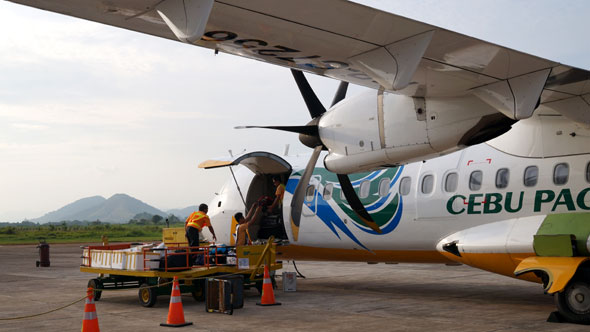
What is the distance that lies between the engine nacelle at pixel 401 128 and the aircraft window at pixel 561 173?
2001 mm

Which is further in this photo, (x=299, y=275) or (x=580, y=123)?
(x=299, y=275)

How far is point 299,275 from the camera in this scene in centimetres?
1869

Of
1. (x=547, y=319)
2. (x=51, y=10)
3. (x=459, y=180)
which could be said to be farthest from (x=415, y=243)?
(x=51, y=10)

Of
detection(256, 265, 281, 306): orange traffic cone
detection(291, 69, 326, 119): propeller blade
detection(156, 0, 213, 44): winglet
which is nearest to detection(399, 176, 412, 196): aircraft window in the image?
detection(291, 69, 326, 119): propeller blade

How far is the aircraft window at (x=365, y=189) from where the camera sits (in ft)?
43.3

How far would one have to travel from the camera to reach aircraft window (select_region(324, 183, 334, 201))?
14.0 metres

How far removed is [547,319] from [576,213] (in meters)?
1.69

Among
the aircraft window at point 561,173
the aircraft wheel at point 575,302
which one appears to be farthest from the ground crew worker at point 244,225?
the aircraft wheel at point 575,302

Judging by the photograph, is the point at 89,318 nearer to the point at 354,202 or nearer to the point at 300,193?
the point at 300,193

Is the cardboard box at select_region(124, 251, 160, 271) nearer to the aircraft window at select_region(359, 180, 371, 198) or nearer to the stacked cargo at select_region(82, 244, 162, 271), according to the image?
the stacked cargo at select_region(82, 244, 162, 271)

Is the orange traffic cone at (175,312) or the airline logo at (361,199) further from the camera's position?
the airline logo at (361,199)

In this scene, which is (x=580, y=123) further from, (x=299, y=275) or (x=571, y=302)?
(x=299, y=275)

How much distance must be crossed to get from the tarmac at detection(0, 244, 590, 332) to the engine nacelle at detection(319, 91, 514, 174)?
8.37 feet

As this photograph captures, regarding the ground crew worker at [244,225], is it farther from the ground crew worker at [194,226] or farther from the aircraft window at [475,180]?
the aircraft window at [475,180]
